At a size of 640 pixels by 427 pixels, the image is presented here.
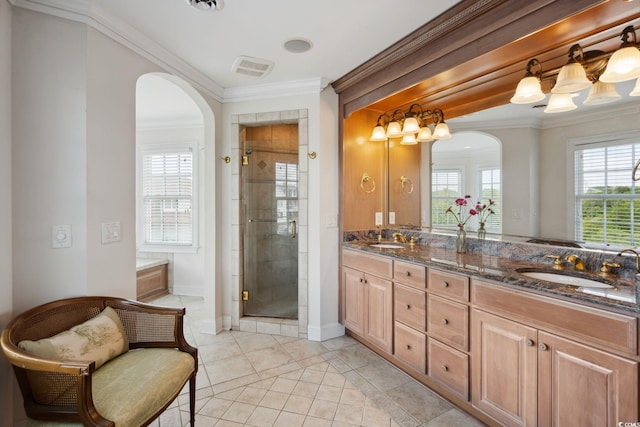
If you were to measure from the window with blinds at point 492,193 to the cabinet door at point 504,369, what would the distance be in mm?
914

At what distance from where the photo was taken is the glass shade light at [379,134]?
2994 mm

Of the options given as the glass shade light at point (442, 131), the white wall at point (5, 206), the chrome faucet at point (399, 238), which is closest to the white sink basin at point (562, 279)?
the chrome faucet at point (399, 238)

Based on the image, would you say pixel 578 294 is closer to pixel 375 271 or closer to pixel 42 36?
pixel 375 271

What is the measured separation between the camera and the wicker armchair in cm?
120

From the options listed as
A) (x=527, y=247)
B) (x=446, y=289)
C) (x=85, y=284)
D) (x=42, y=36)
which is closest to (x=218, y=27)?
(x=42, y=36)

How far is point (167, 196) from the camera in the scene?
4469 millimetres

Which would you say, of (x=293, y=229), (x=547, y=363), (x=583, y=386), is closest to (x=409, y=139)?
(x=293, y=229)

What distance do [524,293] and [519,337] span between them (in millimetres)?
231

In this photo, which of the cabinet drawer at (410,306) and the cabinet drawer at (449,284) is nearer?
the cabinet drawer at (449,284)

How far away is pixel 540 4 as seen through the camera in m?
1.47

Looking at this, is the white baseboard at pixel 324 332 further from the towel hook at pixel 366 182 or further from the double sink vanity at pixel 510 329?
the towel hook at pixel 366 182

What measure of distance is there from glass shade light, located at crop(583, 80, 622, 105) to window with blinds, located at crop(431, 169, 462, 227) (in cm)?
102

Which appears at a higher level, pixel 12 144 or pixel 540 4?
pixel 540 4

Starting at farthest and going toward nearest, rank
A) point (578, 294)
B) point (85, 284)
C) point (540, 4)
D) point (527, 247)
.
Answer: point (527, 247) < point (85, 284) < point (540, 4) < point (578, 294)
